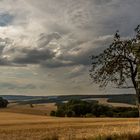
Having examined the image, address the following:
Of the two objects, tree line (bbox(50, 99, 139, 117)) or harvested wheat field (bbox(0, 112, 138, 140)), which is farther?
tree line (bbox(50, 99, 139, 117))

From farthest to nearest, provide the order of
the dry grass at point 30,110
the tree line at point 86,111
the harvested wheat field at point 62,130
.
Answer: the dry grass at point 30,110 → the tree line at point 86,111 → the harvested wheat field at point 62,130

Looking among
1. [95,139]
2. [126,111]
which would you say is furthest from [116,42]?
[126,111]

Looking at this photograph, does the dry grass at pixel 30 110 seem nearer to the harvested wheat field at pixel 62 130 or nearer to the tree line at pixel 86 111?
the tree line at pixel 86 111

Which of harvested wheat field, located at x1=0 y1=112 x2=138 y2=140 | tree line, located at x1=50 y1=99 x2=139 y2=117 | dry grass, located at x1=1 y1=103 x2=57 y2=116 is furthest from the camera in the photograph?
dry grass, located at x1=1 y1=103 x2=57 y2=116

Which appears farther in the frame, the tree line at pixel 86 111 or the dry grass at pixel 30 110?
the dry grass at pixel 30 110

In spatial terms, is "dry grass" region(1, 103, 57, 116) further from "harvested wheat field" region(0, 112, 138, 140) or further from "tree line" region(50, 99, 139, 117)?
"harvested wheat field" region(0, 112, 138, 140)

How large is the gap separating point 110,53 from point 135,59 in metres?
2.24

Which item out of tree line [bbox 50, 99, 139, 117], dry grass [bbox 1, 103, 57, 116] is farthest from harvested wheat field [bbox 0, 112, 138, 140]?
dry grass [bbox 1, 103, 57, 116]

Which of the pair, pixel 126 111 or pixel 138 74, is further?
pixel 126 111

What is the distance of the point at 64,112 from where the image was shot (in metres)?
108

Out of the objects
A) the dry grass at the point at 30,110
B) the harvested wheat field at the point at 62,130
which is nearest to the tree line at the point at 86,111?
the dry grass at the point at 30,110

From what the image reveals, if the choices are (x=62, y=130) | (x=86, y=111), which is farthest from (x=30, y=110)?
(x=62, y=130)

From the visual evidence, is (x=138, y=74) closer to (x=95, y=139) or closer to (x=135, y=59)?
(x=135, y=59)

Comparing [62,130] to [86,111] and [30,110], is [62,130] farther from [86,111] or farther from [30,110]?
[30,110]
